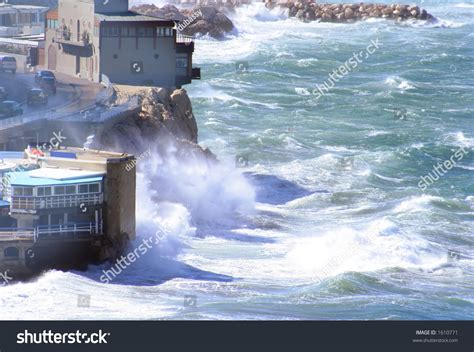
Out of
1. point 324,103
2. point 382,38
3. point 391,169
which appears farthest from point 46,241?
point 382,38

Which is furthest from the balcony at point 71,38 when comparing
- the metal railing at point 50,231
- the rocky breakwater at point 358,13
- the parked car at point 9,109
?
the rocky breakwater at point 358,13

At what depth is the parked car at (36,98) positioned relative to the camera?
78.6 meters

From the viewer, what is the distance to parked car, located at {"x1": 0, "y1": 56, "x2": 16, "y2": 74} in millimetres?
87812

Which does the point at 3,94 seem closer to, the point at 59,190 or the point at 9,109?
the point at 9,109

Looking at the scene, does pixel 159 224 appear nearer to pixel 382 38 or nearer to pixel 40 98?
pixel 40 98

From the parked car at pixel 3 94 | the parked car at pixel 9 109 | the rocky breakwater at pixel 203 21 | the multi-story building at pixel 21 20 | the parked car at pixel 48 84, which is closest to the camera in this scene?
the parked car at pixel 9 109

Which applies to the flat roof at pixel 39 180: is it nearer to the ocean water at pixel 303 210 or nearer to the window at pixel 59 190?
the window at pixel 59 190

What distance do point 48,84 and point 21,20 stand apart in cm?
2503

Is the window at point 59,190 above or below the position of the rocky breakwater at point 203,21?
above

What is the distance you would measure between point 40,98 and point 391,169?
21.6m

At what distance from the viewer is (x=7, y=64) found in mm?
88125

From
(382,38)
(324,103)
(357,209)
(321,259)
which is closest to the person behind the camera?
(321,259)

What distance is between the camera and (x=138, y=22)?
8406 cm

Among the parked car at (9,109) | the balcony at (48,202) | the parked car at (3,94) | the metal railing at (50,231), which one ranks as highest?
the parked car at (9,109)
